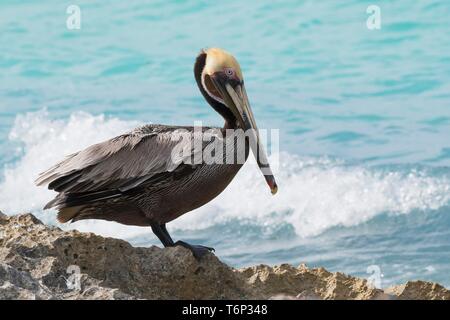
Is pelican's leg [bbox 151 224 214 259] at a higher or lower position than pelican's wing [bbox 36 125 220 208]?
lower

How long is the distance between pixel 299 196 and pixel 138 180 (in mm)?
6839

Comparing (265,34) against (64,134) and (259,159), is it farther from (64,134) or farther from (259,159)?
(259,159)

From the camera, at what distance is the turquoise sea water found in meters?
10.9

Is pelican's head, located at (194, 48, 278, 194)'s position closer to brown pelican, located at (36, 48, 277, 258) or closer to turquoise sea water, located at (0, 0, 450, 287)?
brown pelican, located at (36, 48, 277, 258)

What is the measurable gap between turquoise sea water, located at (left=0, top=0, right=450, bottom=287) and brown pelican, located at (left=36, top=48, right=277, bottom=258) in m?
4.48

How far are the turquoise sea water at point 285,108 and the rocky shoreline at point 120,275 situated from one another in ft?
15.8

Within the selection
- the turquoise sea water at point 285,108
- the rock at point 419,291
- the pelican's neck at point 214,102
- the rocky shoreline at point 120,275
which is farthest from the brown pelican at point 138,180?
the turquoise sea water at point 285,108

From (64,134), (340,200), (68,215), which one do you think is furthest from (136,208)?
(64,134)

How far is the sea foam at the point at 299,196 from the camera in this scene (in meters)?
11.3

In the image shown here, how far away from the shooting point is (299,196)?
12008 mm

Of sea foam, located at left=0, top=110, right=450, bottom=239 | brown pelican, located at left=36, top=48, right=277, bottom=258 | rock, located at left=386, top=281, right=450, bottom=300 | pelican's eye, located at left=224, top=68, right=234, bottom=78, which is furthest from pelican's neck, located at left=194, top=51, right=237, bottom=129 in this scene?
sea foam, located at left=0, top=110, right=450, bottom=239

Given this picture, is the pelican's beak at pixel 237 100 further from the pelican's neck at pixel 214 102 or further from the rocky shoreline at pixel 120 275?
the rocky shoreline at pixel 120 275

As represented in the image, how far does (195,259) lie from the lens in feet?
14.8

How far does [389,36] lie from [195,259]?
1410 centimetres
